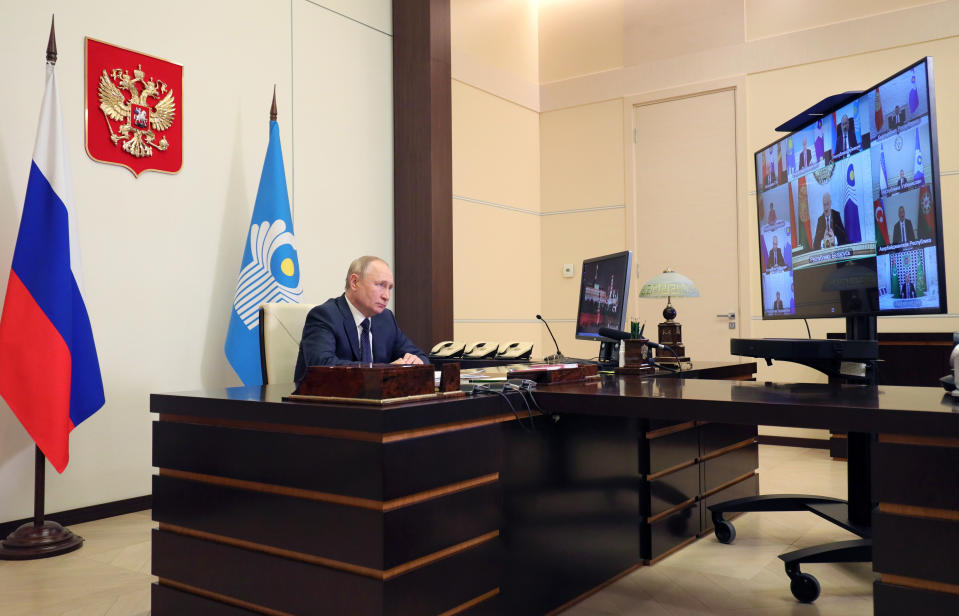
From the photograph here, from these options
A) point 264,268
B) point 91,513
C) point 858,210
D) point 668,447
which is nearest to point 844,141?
point 858,210

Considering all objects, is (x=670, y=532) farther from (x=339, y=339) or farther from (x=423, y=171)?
(x=423, y=171)

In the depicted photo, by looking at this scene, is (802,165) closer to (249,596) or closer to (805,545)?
(805,545)

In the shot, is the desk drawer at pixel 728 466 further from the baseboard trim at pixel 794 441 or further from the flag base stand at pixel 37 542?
the flag base stand at pixel 37 542

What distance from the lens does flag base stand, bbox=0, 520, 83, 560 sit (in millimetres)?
3236

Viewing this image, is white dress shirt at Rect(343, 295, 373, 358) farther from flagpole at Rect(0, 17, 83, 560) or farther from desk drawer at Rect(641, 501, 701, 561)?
flagpole at Rect(0, 17, 83, 560)

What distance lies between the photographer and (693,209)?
6309mm

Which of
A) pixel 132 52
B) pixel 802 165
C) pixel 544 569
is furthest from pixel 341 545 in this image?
pixel 132 52

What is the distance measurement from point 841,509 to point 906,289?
1.22 metres

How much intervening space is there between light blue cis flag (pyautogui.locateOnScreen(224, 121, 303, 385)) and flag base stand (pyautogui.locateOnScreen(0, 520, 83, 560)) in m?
1.15

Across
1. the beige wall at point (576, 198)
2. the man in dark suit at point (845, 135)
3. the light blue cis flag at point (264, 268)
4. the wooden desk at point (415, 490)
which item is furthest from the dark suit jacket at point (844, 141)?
the beige wall at point (576, 198)

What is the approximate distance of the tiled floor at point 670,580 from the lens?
8.38 ft

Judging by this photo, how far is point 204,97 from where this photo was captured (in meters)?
4.37

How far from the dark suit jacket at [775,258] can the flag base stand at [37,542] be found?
122 inches

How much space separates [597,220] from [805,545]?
12.9 feet
